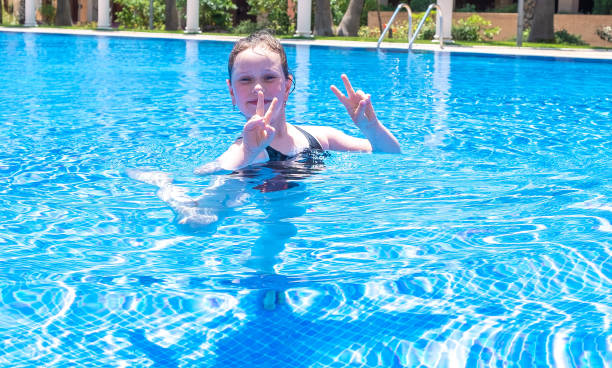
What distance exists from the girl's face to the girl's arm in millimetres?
336

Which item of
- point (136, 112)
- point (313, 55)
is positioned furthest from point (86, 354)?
point (313, 55)

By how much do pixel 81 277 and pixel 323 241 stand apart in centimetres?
117

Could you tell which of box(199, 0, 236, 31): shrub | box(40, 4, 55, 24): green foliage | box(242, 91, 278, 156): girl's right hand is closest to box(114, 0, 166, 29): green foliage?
box(199, 0, 236, 31): shrub

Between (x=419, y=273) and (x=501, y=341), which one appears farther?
(x=419, y=273)

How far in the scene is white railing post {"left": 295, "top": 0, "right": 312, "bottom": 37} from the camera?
82.9ft

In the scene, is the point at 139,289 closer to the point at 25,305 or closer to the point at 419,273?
the point at 25,305

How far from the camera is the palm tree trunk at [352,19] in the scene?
27094 mm

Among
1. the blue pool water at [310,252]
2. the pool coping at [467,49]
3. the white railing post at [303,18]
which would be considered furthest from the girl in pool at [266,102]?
the white railing post at [303,18]

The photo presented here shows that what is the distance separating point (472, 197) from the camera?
4504 mm

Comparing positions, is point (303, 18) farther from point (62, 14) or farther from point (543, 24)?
point (62, 14)

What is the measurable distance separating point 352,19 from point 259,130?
2457 centimetres

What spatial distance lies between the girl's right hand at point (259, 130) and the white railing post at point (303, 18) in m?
22.2

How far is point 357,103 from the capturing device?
4.25 meters

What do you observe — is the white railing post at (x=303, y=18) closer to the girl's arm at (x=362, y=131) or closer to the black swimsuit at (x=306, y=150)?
the girl's arm at (x=362, y=131)
